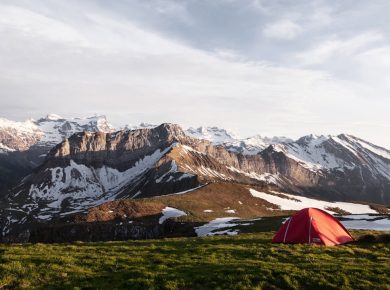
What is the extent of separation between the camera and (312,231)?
1582 inches

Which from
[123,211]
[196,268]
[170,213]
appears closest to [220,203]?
[170,213]

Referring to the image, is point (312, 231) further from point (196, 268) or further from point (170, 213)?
point (170, 213)

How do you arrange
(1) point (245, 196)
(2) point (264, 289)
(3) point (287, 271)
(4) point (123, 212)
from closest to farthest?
(2) point (264, 289) → (3) point (287, 271) → (4) point (123, 212) → (1) point (245, 196)

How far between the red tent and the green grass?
144 inches

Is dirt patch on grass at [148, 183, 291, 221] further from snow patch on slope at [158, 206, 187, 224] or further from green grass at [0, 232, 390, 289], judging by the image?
green grass at [0, 232, 390, 289]

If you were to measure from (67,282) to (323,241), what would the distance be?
23917 millimetres

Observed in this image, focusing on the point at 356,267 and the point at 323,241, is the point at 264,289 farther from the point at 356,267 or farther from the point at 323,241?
the point at 323,241

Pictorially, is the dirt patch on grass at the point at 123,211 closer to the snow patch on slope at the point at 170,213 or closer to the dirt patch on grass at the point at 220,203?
the snow patch on slope at the point at 170,213

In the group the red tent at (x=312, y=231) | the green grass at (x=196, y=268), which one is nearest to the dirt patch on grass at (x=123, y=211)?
the red tent at (x=312, y=231)

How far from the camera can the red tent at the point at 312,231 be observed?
1575 inches

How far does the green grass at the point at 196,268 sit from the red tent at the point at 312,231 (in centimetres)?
365

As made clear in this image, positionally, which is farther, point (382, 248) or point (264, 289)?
point (382, 248)

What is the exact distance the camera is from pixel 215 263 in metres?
29.7

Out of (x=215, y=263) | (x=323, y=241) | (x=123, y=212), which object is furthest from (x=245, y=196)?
(x=215, y=263)
